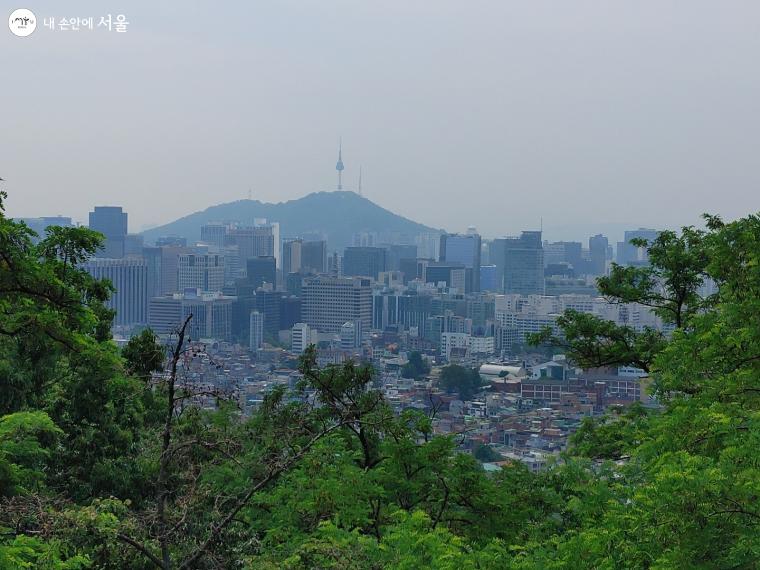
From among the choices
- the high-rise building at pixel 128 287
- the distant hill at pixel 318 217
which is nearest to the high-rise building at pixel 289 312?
the high-rise building at pixel 128 287

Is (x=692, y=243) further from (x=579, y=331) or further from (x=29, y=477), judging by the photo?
(x=29, y=477)

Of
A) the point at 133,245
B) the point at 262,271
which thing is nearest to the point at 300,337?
the point at 262,271

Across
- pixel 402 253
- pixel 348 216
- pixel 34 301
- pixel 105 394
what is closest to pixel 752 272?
pixel 34 301

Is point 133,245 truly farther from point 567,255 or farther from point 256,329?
point 567,255

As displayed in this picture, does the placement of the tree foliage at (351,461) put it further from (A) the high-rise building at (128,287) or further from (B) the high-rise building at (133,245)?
(B) the high-rise building at (133,245)

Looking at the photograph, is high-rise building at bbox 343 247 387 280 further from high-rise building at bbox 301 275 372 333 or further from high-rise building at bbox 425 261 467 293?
high-rise building at bbox 301 275 372 333

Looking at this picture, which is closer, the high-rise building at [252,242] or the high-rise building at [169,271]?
the high-rise building at [169,271]
